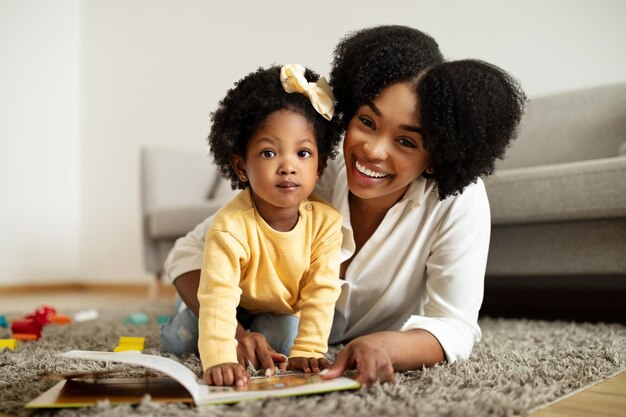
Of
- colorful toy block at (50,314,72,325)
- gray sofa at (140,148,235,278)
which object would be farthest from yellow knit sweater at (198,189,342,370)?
gray sofa at (140,148,235,278)

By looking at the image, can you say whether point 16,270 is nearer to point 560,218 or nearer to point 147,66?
point 147,66

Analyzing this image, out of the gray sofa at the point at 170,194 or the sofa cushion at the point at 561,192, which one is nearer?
the sofa cushion at the point at 561,192

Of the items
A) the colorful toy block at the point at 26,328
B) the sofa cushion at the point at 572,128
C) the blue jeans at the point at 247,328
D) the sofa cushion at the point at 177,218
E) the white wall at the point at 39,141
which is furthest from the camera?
the white wall at the point at 39,141

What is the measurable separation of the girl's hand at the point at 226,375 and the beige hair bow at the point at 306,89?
521 mm

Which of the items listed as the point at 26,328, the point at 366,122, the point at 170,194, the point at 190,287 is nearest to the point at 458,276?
the point at 366,122

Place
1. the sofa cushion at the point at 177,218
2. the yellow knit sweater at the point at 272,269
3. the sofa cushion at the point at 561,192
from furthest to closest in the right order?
the sofa cushion at the point at 177,218 → the sofa cushion at the point at 561,192 → the yellow knit sweater at the point at 272,269

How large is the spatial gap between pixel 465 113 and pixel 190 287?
715mm

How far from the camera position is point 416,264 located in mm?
1352

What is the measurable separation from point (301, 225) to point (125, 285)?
138 inches

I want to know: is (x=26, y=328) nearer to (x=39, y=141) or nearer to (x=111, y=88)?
(x=39, y=141)

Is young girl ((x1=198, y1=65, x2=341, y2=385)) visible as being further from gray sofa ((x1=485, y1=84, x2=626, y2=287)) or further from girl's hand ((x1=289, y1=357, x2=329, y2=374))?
gray sofa ((x1=485, y1=84, x2=626, y2=287))

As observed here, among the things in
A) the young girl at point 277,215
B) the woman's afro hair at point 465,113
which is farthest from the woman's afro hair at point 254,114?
the woman's afro hair at point 465,113

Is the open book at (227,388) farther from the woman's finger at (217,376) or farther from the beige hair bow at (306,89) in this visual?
the beige hair bow at (306,89)

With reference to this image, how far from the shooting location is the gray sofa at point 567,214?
1.89m
